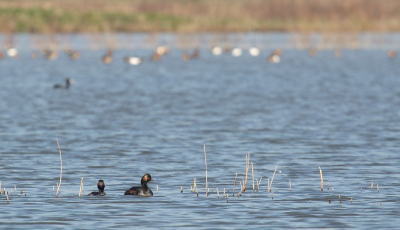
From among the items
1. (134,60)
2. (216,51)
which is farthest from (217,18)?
(134,60)

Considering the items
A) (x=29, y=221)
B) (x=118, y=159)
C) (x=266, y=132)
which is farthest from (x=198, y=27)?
(x=29, y=221)

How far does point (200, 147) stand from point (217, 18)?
43.6 metres

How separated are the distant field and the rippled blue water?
812 inches

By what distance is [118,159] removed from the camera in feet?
46.9

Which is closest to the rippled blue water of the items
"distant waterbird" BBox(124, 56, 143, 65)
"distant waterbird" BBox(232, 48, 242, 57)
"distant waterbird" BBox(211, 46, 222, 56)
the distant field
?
"distant waterbird" BBox(124, 56, 143, 65)

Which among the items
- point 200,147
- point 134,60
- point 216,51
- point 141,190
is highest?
Result: point 216,51

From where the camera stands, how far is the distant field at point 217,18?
185 ft

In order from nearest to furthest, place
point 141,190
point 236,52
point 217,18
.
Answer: point 141,190 → point 236,52 → point 217,18

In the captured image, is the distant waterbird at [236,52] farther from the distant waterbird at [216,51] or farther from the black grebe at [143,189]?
the black grebe at [143,189]

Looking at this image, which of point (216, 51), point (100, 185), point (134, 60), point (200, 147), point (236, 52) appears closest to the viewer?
point (100, 185)

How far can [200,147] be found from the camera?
15.9m

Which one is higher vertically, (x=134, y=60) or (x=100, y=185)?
(x=134, y=60)

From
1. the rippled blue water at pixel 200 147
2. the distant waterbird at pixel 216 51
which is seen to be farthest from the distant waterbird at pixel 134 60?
the distant waterbird at pixel 216 51

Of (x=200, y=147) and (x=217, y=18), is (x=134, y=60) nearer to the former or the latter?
(x=217, y=18)
